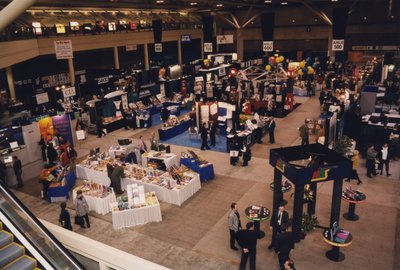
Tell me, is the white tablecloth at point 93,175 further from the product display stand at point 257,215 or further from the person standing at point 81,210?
the product display stand at point 257,215

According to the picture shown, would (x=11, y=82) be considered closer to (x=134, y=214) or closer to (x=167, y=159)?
(x=167, y=159)

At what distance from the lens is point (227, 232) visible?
33.6ft

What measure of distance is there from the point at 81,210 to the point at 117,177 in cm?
235

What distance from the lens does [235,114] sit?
18500 mm

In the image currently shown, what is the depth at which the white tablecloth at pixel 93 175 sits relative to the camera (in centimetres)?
1372

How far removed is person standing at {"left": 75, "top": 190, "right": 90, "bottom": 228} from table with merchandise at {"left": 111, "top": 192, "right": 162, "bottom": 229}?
2.55 feet

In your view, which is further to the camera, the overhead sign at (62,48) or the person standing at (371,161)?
the overhead sign at (62,48)

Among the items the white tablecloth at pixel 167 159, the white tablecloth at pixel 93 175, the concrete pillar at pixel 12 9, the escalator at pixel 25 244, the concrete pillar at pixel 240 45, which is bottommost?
the white tablecloth at pixel 93 175

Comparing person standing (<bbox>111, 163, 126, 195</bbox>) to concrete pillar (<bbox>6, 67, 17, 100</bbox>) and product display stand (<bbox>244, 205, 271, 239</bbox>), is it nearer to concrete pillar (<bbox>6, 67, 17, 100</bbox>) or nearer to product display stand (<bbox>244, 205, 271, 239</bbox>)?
product display stand (<bbox>244, 205, 271, 239</bbox>)

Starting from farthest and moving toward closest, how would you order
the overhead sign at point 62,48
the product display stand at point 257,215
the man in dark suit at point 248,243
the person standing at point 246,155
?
the overhead sign at point 62,48 → the person standing at point 246,155 → the product display stand at point 257,215 → the man in dark suit at point 248,243

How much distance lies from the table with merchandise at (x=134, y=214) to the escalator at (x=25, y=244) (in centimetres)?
406

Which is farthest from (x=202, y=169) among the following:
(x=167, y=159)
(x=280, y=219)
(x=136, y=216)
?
(x=280, y=219)

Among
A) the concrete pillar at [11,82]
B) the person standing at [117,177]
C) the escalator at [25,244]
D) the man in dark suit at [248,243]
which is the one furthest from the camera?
the concrete pillar at [11,82]

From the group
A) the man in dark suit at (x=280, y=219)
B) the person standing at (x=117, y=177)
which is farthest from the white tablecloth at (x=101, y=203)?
the man in dark suit at (x=280, y=219)
